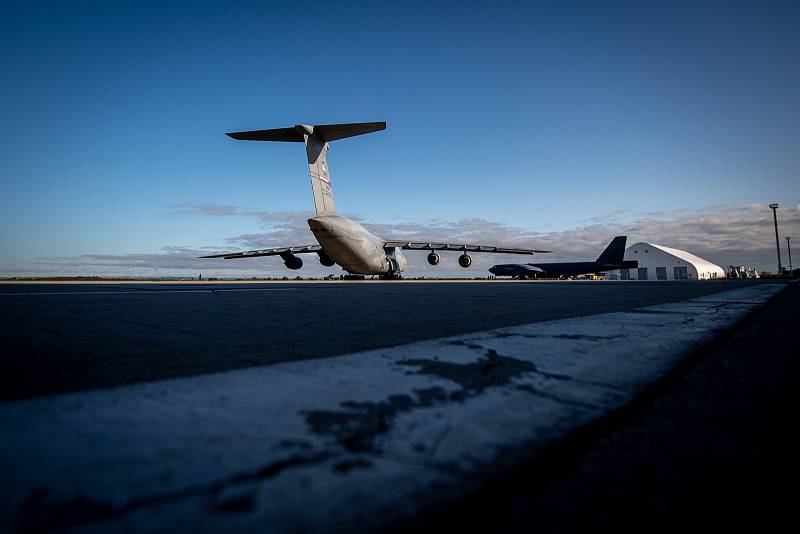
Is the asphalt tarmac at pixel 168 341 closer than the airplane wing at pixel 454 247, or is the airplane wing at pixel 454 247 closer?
the asphalt tarmac at pixel 168 341

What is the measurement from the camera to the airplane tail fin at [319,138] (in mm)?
18578

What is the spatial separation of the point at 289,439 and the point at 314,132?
19.3 meters

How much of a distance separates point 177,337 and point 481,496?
8.26 ft

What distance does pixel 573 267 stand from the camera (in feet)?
174

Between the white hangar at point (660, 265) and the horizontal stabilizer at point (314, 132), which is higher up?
the horizontal stabilizer at point (314, 132)

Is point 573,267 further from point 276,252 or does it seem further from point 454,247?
point 276,252

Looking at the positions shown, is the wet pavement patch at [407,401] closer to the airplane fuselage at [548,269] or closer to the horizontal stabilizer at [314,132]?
the horizontal stabilizer at [314,132]

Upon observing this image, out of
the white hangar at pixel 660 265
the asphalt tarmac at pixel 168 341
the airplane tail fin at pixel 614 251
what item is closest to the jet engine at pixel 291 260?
the asphalt tarmac at pixel 168 341

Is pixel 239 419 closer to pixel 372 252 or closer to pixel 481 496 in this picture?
pixel 481 496

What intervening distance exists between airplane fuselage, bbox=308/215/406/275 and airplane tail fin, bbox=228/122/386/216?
973 mm

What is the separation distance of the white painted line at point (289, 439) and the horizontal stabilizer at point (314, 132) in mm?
17772

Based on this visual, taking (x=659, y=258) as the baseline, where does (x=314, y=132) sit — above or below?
above

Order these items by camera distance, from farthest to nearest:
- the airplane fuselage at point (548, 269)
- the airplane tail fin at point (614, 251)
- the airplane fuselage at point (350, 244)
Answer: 1. the airplane fuselage at point (548, 269)
2. the airplane tail fin at point (614, 251)
3. the airplane fuselage at point (350, 244)

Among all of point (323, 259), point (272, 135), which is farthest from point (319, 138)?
point (323, 259)
